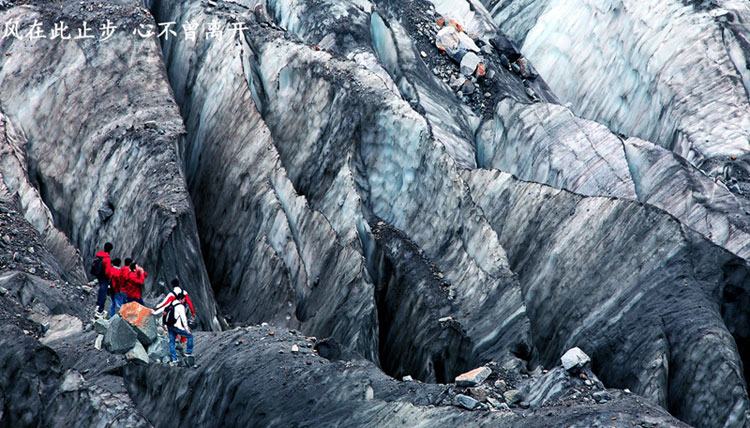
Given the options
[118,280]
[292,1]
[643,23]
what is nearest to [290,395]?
[118,280]

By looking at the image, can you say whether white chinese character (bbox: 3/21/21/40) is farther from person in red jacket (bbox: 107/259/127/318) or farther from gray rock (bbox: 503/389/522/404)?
gray rock (bbox: 503/389/522/404)

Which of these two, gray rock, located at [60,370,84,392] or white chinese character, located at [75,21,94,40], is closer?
gray rock, located at [60,370,84,392]

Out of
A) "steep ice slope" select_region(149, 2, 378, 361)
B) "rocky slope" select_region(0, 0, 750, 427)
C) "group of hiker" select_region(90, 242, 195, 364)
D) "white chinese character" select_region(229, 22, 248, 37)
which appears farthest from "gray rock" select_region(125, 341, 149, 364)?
"white chinese character" select_region(229, 22, 248, 37)

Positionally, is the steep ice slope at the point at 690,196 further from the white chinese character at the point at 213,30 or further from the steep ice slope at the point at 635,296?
the white chinese character at the point at 213,30

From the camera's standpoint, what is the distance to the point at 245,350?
66.6 ft

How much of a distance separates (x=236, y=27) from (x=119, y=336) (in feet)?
54.9

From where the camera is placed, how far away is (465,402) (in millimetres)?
18422

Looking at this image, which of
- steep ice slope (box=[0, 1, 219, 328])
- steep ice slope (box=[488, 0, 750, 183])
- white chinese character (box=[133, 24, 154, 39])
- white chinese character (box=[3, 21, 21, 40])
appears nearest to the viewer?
steep ice slope (box=[0, 1, 219, 328])

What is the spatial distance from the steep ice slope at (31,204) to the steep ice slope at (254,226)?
4519 millimetres

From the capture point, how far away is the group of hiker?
1884 centimetres

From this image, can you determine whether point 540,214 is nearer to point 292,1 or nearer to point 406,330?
point 406,330

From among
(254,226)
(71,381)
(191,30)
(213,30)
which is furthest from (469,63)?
(71,381)

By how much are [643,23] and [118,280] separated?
2971cm

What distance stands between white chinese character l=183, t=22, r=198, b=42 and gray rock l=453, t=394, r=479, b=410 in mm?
20121
